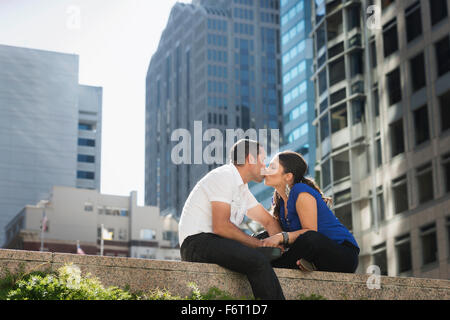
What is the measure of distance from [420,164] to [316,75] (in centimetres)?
1546

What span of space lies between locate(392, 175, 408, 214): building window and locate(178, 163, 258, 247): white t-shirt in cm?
3093

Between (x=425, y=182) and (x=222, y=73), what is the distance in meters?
124

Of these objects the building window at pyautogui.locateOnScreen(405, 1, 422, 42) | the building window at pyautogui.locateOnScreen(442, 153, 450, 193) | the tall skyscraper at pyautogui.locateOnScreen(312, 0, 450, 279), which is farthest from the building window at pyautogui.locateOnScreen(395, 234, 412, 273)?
the building window at pyautogui.locateOnScreen(405, 1, 422, 42)

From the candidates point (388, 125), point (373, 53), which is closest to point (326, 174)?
point (388, 125)

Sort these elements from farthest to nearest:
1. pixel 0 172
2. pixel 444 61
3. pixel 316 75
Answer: pixel 0 172 < pixel 316 75 < pixel 444 61

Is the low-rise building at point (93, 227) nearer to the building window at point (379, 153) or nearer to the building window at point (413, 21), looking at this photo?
the building window at point (379, 153)

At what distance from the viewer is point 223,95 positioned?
155625 mm

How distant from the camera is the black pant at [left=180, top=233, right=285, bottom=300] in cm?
762

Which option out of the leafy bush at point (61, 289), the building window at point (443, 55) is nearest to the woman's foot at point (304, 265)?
the leafy bush at point (61, 289)

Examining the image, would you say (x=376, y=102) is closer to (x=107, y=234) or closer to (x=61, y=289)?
(x=61, y=289)

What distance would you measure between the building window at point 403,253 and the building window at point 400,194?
150cm

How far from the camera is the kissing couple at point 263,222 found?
26.0ft
